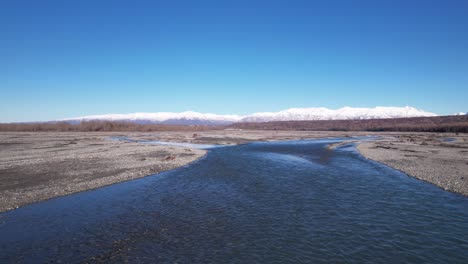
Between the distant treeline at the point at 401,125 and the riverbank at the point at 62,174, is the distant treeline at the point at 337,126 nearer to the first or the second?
the distant treeline at the point at 401,125

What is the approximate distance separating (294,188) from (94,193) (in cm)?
1369

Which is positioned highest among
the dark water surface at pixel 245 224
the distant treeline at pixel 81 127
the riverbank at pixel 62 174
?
the distant treeline at pixel 81 127

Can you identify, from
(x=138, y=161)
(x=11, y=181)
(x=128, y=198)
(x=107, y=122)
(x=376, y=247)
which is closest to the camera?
(x=376, y=247)

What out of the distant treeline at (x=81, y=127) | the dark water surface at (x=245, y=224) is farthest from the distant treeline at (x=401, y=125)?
the dark water surface at (x=245, y=224)

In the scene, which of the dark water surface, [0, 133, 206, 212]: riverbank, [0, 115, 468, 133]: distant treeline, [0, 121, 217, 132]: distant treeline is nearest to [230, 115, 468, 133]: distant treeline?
[0, 115, 468, 133]: distant treeline

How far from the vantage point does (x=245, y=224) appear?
1276 centimetres

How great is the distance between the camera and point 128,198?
661 inches

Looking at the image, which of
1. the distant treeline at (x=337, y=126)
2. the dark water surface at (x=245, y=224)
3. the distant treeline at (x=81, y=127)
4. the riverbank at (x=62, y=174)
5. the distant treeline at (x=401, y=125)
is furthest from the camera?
the distant treeline at (x=401, y=125)

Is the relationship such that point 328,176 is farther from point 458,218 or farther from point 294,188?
point 458,218

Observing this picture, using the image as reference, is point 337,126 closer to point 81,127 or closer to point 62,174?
point 81,127

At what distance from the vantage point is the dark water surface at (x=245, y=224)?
32.7 feet

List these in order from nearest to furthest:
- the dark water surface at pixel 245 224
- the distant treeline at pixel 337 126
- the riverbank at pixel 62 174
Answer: the dark water surface at pixel 245 224
the riverbank at pixel 62 174
the distant treeline at pixel 337 126

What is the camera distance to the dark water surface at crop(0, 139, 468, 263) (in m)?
9.95

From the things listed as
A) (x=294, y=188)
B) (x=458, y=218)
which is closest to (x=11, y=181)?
(x=294, y=188)
